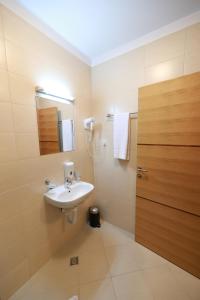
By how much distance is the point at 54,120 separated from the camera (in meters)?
1.60

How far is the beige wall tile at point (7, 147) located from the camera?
1.11m

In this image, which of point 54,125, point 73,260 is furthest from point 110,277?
point 54,125

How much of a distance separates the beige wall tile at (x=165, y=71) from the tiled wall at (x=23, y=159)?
97 centimetres

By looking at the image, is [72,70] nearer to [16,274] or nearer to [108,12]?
[108,12]

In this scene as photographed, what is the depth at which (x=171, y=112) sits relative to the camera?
4.50ft

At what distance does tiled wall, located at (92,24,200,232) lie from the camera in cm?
136

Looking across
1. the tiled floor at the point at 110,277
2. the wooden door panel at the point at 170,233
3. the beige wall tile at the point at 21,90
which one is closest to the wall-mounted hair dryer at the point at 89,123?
the beige wall tile at the point at 21,90

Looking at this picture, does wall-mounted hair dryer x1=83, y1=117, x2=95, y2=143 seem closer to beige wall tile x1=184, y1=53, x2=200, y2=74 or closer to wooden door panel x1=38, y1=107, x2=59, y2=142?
wooden door panel x1=38, y1=107, x2=59, y2=142

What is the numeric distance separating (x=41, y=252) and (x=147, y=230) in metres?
1.23

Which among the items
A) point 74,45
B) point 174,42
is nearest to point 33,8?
point 74,45

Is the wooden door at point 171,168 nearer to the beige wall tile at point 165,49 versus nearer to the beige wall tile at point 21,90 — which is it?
the beige wall tile at point 165,49

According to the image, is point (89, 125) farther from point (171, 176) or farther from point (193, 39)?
point (193, 39)

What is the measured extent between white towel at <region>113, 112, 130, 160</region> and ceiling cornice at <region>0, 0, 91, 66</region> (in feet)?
3.13

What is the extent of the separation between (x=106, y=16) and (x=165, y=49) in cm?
67
